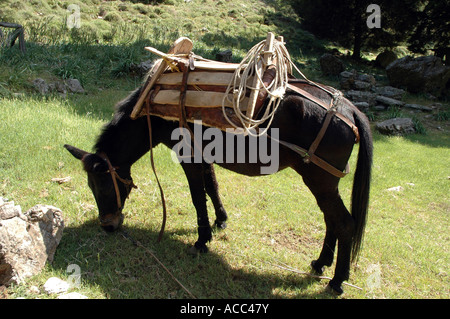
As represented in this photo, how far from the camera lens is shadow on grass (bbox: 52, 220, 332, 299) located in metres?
2.91

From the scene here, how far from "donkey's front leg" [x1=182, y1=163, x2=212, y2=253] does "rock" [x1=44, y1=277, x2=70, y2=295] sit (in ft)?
4.11

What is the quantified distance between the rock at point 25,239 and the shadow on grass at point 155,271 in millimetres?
196

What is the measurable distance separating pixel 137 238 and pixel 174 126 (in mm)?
1382

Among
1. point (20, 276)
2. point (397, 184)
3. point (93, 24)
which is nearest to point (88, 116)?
point (20, 276)

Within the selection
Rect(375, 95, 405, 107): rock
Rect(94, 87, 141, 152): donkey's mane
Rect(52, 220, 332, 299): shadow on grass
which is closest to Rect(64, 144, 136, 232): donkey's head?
Rect(94, 87, 141, 152): donkey's mane

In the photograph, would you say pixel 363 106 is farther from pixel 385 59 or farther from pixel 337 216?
pixel 337 216

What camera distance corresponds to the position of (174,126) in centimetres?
319

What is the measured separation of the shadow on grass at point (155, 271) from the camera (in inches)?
114

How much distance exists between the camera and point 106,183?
3.19m

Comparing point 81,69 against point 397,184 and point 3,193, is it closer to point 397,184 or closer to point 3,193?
point 3,193

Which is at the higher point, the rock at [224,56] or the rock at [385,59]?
the rock at [385,59]

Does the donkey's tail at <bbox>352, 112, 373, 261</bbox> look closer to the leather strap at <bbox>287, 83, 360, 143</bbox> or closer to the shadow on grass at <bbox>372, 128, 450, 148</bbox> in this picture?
the leather strap at <bbox>287, 83, 360, 143</bbox>

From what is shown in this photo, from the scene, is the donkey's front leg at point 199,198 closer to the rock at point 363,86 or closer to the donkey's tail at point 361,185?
the donkey's tail at point 361,185

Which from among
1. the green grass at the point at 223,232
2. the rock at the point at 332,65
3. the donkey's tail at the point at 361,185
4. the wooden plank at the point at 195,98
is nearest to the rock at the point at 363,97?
the rock at the point at 332,65
